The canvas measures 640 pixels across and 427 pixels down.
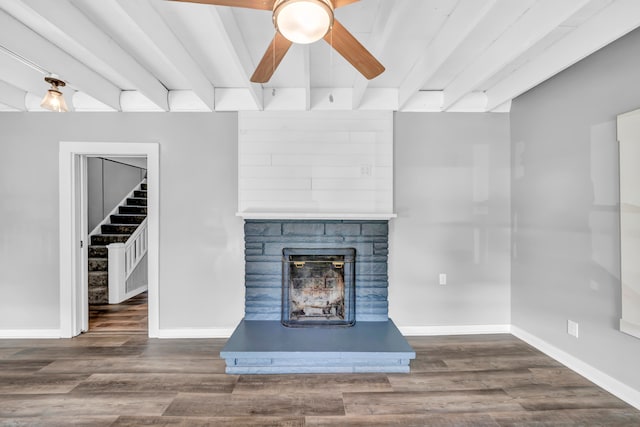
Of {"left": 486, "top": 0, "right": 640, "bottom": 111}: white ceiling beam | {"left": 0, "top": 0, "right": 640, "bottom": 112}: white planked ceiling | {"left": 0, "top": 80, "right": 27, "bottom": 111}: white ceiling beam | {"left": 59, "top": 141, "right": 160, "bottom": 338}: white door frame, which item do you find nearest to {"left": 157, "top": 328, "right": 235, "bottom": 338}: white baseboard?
{"left": 59, "top": 141, "right": 160, "bottom": 338}: white door frame

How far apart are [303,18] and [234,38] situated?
1152 millimetres

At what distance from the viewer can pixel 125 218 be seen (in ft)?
18.6

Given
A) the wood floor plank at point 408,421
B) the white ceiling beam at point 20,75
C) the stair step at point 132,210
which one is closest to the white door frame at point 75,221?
the white ceiling beam at point 20,75

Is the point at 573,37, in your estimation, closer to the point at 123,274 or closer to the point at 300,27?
the point at 300,27

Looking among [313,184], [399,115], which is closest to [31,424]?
[313,184]

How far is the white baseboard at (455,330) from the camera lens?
131 inches

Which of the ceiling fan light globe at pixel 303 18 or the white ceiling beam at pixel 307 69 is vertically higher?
the white ceiling beam at pixel 307 69

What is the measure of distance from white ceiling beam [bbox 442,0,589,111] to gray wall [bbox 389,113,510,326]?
0.61 metres

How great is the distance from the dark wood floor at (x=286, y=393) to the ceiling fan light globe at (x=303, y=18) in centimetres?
207

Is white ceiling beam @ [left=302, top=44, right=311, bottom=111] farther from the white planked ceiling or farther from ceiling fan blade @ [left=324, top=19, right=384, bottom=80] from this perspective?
ceiling fan blade @ [left=324, top=19, right=384, bottom=80]

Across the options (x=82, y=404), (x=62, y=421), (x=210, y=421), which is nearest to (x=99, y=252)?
(x=82, y=404)

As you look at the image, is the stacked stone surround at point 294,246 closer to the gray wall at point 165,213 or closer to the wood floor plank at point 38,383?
the gray wall at point 165,213

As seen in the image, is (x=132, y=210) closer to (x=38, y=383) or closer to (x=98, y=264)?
(x=98, y=264)

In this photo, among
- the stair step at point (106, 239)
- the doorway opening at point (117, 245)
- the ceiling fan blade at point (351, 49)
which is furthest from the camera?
the stair step at point (106, 239)
